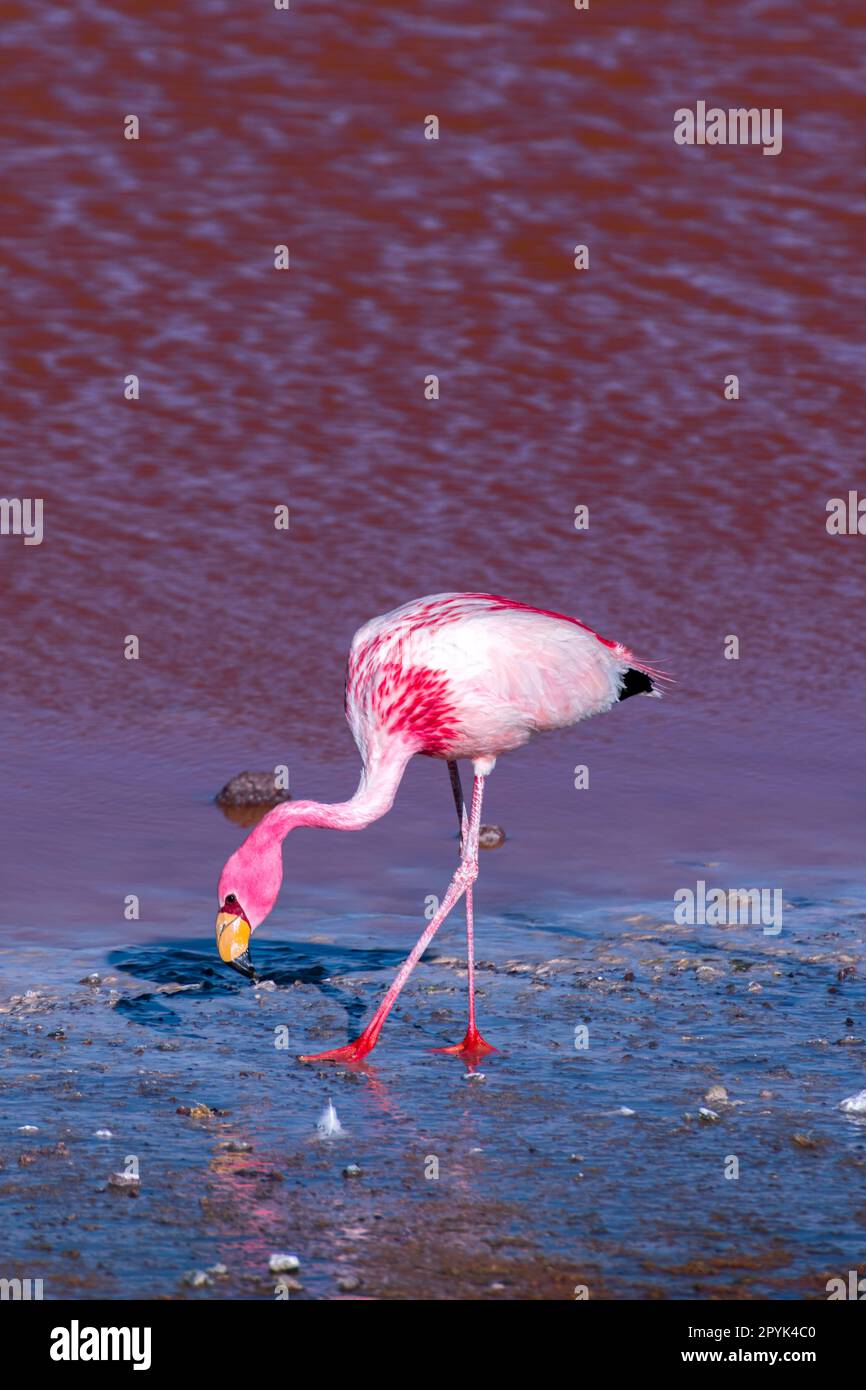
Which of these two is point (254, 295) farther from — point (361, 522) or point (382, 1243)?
point (382, 1243)

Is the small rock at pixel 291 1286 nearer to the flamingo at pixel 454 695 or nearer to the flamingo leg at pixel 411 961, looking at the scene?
the flamingo leg at pixel 411 961

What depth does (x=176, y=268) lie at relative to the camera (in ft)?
48.4

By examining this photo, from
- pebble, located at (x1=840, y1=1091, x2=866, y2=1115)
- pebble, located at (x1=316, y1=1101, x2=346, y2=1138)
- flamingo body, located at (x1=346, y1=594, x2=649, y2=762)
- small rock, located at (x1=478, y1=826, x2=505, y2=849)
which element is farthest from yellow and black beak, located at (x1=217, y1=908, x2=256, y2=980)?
small rock, located at (x1=478, y1=826, x2=505, y2=849)

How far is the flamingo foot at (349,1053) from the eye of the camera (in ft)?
23.4

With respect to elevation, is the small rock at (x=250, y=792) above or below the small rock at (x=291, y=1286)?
above

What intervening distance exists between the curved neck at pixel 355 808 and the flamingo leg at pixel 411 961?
38 centimetres

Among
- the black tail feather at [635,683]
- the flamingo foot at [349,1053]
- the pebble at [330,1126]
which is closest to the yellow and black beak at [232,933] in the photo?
the flamingo foot at [349,1053]

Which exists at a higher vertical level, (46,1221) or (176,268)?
(176,268)

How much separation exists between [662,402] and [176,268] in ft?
11.3

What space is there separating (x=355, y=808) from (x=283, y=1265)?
2.49 metres

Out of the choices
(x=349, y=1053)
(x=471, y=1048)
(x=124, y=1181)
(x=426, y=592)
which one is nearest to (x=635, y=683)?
(x=471, y=1048)

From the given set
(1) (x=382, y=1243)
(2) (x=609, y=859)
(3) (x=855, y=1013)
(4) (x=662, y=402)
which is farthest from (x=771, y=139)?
(1) (x=382, y=1243)

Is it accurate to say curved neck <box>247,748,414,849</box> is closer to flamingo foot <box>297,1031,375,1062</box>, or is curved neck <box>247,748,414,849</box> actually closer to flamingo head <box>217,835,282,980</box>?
flamingo head <box>217,835,282,980</box>
